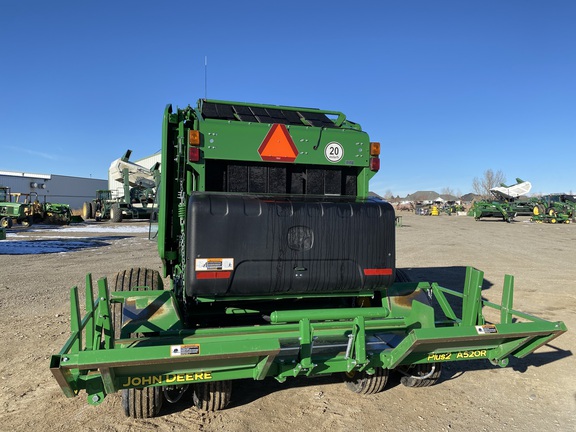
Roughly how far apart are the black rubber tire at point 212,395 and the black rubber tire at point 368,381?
1.07 meters

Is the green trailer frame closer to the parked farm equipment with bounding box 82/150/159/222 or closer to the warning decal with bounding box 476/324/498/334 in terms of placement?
the warning decal with bounding box 476/324/498/334

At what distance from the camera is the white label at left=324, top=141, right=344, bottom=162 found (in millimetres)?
3887

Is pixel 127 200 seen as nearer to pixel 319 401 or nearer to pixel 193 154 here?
pixel 193 154

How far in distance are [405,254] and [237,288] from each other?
465 inches

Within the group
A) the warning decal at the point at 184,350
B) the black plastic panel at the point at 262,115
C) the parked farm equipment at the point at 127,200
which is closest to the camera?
the warning decal at the point at 184,350

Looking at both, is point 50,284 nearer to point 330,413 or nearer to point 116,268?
point 116,268

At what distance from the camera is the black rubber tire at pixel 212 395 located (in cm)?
342

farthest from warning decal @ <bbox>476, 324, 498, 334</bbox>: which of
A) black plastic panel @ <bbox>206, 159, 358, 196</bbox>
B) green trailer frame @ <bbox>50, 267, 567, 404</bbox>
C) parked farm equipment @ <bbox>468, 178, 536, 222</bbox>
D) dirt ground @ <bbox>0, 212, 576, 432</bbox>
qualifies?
parked farm equipment @ <bbox>468, 178, 536, 222</bbox>

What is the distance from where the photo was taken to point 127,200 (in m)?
25.5

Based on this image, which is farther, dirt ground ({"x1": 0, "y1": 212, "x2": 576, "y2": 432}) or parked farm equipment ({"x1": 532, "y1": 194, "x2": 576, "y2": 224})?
parked farm equipment ({"x1": 532, "y1": 194, "x2": 576, "y2": 224})

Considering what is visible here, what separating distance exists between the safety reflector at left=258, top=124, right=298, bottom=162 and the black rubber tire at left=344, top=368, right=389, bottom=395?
2013mm

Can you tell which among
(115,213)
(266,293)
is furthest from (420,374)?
(115,213)

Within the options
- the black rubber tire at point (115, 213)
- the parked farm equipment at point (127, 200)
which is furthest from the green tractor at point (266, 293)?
the black rubber tire at point (115, 213)

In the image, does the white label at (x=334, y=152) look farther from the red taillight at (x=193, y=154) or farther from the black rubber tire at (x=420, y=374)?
the black rubber tire at (x=420, y=374)
